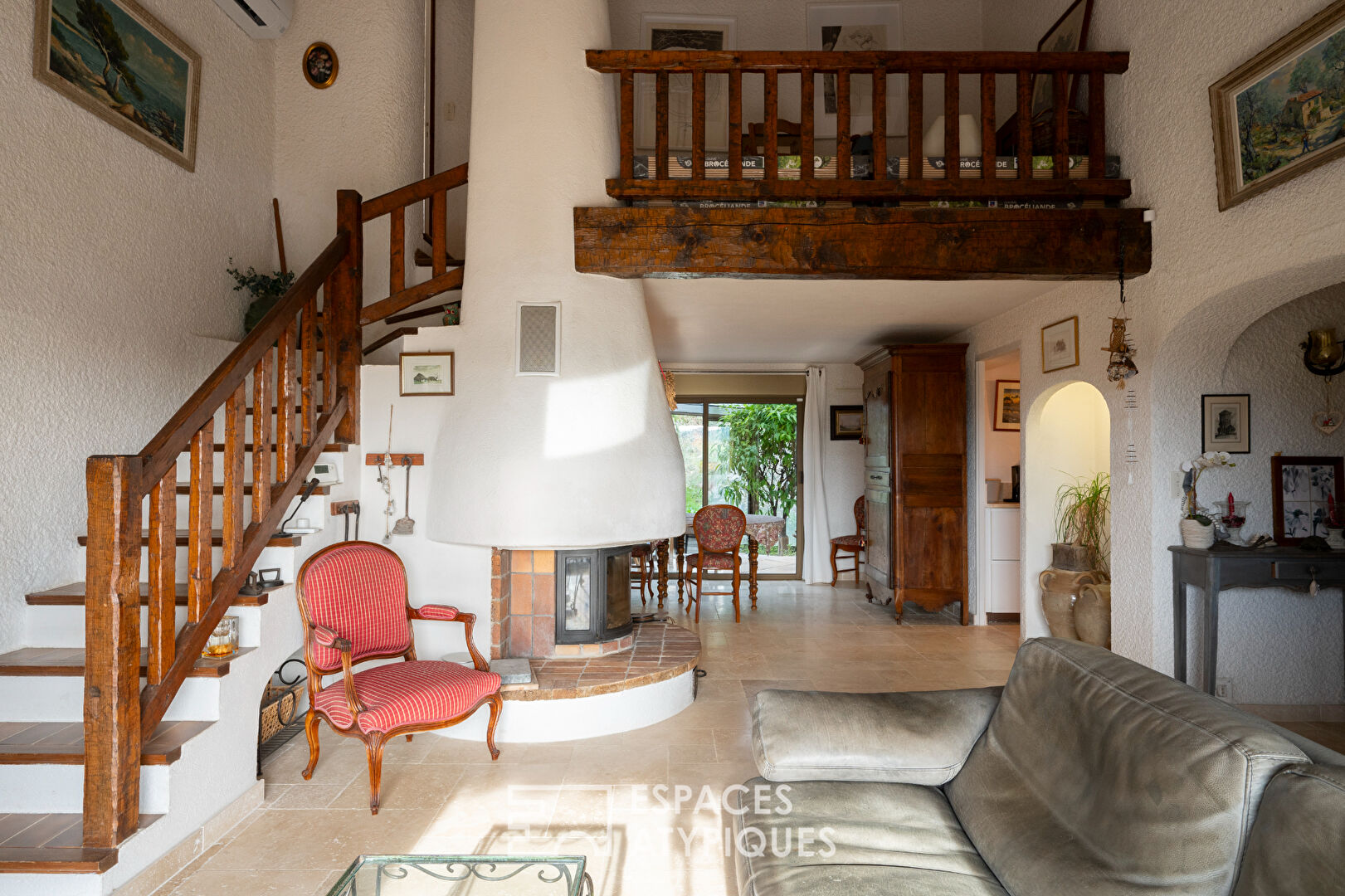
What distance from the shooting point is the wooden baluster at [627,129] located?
11.1 ft

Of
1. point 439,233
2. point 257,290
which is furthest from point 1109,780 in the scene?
point 257,290

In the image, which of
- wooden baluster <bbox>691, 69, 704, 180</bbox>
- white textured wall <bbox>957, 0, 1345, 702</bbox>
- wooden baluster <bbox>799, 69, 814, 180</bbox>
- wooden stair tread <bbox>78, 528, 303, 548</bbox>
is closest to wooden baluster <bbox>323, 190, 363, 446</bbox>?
wooden stair tread <bbox>78, 528, 303, 548</bbox>

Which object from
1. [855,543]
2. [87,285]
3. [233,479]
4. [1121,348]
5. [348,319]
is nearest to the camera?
[233,479]

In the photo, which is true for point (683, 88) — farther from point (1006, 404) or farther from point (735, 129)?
point (1006, 404)

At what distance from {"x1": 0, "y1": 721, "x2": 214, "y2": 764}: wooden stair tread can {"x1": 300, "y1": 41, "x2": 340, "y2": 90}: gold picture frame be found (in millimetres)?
4128

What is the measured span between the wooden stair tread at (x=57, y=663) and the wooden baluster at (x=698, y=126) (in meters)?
2.83

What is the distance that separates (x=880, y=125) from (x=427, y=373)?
259 centimetres

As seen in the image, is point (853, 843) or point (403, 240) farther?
point (403, 240)

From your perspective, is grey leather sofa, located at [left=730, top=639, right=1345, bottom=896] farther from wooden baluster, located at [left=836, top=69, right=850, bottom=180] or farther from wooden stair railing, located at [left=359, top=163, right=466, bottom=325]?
wooden stair railing, located at [left=359, top=163, right=466, bottom=325]

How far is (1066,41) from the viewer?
4.01m

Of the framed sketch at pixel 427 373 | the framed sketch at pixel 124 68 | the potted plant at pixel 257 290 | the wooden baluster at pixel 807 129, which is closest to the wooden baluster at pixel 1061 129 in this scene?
the wooden baluster at pixel 807 129

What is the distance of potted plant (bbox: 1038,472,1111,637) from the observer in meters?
3.80

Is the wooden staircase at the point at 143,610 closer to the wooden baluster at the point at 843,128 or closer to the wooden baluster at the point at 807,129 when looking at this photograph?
the wooden baluster at the point at 807,129

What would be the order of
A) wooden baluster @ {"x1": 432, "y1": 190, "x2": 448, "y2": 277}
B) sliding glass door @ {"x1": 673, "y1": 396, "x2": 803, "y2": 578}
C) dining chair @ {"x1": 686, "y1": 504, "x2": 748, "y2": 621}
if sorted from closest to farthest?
wooden baluster @ {"x1": 432, "y1": 190, "x2": 448, "y2": 277} < dining chair @ {"x1": 686, "y1": 504, "x2": 748, "y2": 621} < sliding glass door @ {"x1": 673, "y1": 396, "x2": 803, "y2": 578}
